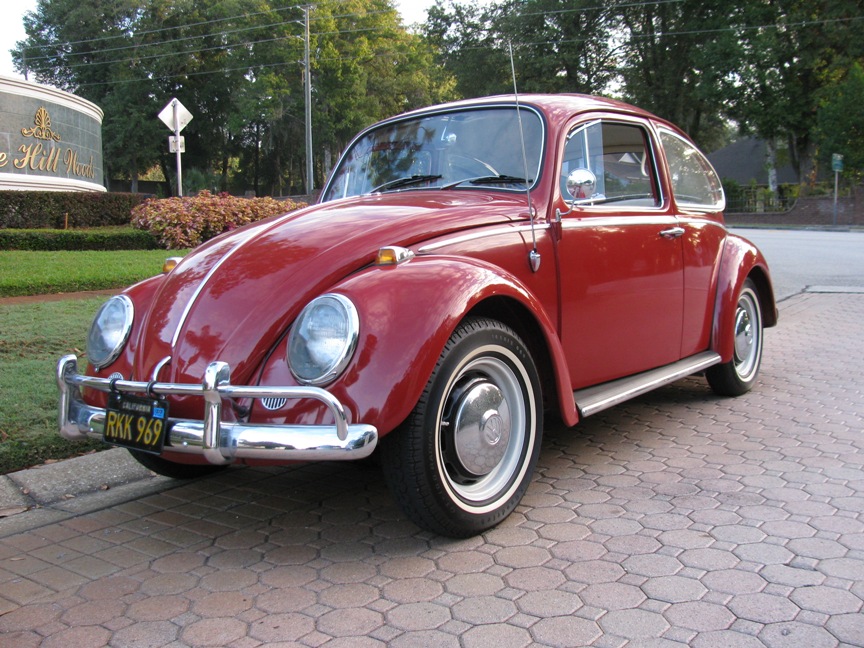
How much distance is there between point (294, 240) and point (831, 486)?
2650 millimetres

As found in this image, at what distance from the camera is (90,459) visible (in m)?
Result: 3.99

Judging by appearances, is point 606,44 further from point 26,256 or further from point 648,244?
point 648,244

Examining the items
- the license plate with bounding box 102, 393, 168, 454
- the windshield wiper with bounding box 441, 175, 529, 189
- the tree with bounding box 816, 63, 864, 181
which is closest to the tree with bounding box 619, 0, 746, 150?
the tree with bounding box 816, 63, 864, 181

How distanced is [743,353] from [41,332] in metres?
5.50

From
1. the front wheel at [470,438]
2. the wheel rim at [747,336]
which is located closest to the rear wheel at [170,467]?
the front wheel at [470,438]

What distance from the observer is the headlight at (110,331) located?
3.27m

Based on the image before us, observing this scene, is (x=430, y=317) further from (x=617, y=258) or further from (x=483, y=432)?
(x=617, y=258)

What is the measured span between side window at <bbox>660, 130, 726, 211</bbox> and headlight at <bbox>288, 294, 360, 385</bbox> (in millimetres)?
2783

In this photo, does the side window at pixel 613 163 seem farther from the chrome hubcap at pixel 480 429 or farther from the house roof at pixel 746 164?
the house roof at pixel 746 164

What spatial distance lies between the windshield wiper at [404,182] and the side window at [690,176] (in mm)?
1606

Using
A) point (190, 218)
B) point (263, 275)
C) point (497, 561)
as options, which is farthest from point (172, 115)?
point (497, 561)

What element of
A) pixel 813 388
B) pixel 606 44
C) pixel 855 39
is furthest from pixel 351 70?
pixel 813 388

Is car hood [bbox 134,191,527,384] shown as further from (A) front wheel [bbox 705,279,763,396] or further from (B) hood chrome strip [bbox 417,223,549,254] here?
(A) front wheel [bbox 705,279,763,396]

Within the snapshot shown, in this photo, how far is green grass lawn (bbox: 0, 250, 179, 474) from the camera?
4.09 meters
